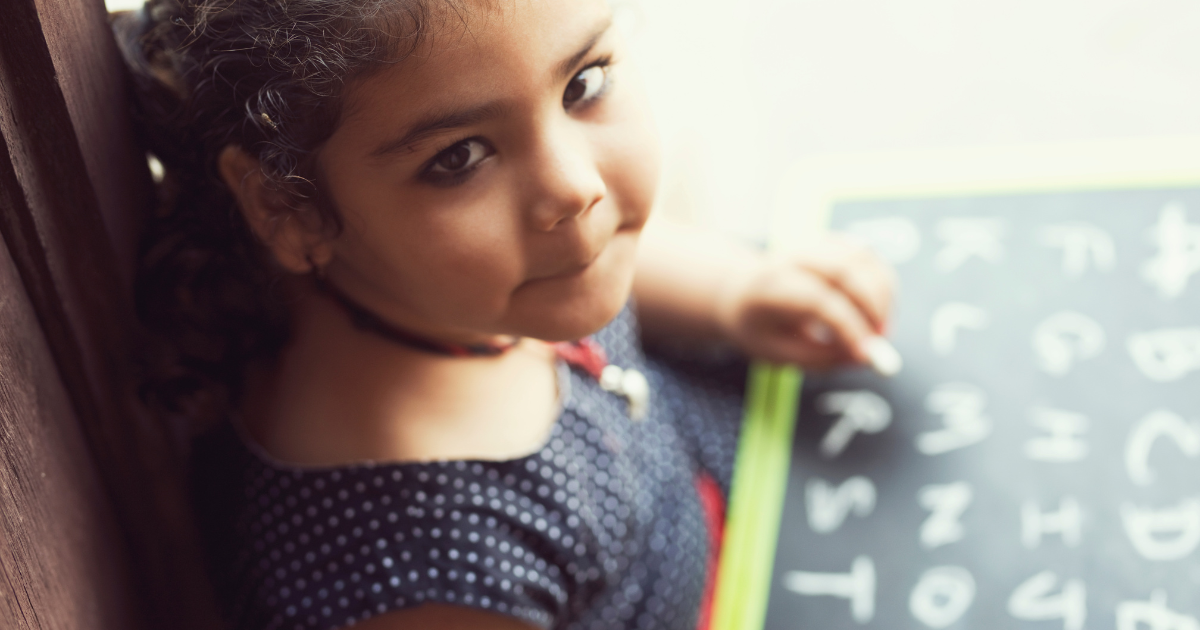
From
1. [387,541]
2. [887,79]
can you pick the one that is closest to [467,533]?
[387,541]

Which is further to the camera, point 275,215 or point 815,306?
point 815,306

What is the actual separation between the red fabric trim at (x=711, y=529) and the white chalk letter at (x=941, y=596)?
7.3 inches

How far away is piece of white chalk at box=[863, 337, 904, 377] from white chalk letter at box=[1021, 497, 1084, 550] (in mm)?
156

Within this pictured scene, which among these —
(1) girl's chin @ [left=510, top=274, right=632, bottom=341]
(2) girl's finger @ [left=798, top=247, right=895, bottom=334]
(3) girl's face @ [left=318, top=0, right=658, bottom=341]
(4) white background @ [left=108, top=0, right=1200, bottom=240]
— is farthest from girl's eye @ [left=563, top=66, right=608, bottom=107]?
(4) white background @ [left=108, top=0, right=1200, bottom=240]

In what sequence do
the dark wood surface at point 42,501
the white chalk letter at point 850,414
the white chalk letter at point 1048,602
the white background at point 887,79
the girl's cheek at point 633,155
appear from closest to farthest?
1. the dark wood surface at point 42,501
2. the girl's cheek at point 633,155
3. the white chalk letter at point 1048,602
4. the white chalk letter at point 850,414
5. the white background at point 887,79

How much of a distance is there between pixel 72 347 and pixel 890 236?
0.65m

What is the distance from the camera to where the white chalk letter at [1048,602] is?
652 mm

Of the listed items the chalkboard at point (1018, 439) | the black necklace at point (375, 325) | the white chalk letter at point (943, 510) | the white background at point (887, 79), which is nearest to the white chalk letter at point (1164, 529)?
the chalkboard at point (1018, 439)

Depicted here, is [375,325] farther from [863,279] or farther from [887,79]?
[887,79]

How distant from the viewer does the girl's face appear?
46cm

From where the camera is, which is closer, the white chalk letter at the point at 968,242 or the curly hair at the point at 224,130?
the curly hair at the point at 224,130

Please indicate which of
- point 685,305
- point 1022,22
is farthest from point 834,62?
point 685,305

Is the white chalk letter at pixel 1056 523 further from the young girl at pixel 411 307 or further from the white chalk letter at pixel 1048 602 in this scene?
the young girl at pixel 411 307

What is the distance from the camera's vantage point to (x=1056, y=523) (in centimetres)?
68
